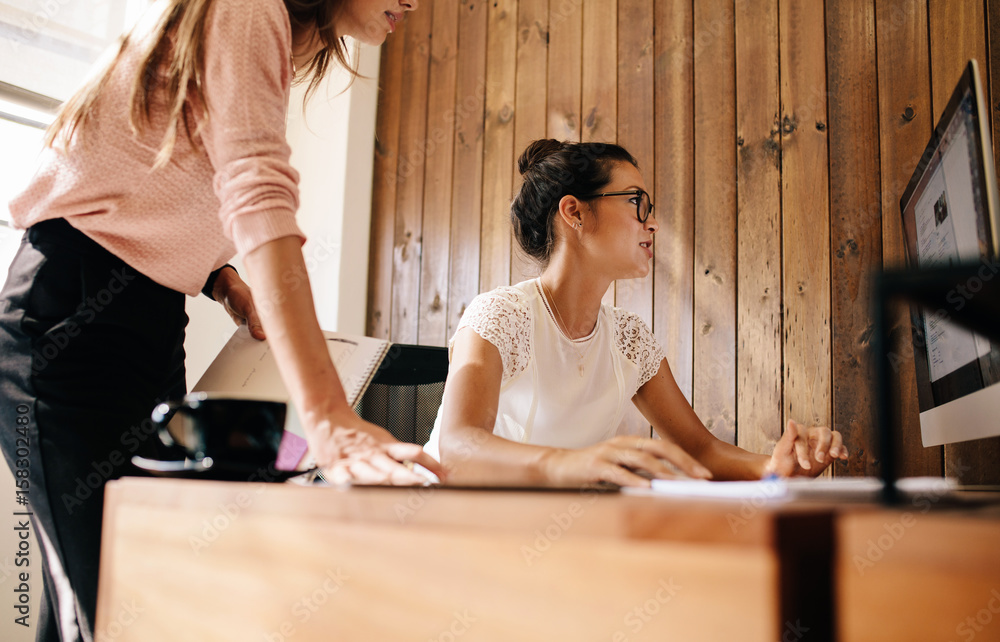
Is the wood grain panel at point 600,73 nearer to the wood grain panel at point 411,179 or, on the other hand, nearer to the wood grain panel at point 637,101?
the wood grain panel at point 637,101

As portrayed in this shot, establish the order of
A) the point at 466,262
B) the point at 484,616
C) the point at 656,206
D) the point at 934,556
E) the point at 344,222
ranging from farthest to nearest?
the point at 344,222 → the point at 466,262 → the point at 656,206 → the point at 484,616 → the point at 934,556

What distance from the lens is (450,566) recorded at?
1.55ft

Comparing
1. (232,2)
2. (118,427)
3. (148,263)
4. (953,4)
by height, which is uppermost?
(953,4)

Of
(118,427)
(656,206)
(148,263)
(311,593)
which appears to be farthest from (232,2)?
(656,206)

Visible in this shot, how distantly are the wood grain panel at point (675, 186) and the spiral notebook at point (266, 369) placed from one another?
116 cm

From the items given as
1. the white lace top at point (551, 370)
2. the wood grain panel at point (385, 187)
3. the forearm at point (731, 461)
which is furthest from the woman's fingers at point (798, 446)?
the wood grain panel at point (385, 187)

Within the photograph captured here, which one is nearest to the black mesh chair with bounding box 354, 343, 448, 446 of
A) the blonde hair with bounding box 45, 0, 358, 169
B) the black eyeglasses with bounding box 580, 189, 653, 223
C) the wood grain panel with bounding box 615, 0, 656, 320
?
the black eyeglasses with bounding box 580, 189, 653, 223

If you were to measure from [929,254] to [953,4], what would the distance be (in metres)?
0.94

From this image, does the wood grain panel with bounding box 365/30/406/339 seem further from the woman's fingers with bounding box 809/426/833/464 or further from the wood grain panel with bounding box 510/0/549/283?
the woman's fingers with bounding box 809/426/833/464

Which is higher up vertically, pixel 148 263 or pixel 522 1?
pixel 522 1

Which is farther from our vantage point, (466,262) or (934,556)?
(466,262)

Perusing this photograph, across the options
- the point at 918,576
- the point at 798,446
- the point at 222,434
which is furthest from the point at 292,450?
the point at 798,446

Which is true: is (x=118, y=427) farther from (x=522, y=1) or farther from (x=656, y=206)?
(x=522, y=1)

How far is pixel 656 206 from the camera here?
2078 millimetres
